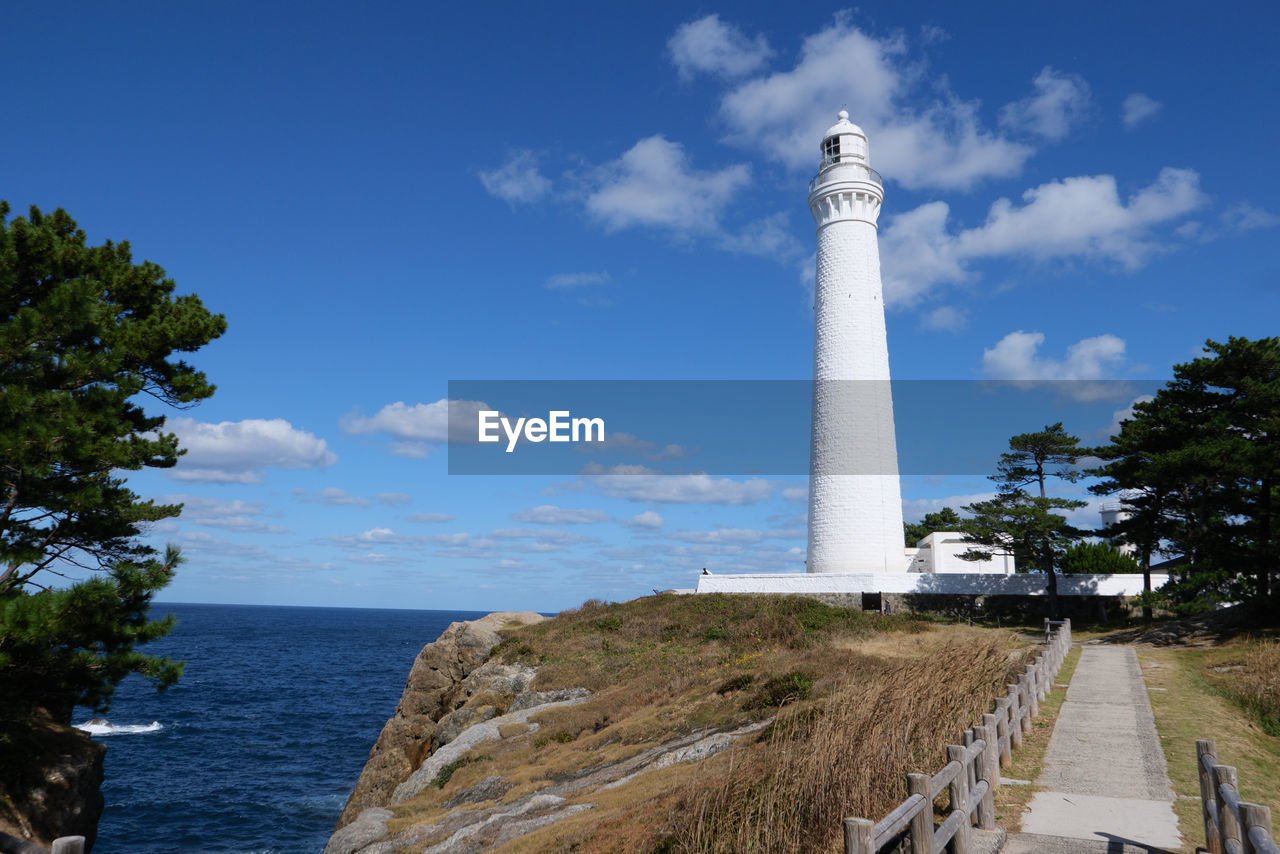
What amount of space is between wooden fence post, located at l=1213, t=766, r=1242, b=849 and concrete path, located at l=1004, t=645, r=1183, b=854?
1.20 meters

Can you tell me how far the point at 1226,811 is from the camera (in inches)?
270

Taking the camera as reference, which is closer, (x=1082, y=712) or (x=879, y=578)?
(x=1082, y=712)

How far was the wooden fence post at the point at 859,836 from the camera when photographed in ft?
18.0

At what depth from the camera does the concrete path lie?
8.40m

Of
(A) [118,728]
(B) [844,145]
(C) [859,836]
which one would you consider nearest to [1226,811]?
(C) [859,836]

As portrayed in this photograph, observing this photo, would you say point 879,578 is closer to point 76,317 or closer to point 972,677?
point 972,677

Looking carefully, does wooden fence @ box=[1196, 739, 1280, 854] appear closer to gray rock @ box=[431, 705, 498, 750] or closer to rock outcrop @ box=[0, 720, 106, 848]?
rock outcrop @ box=[0, 720, 106, 848]

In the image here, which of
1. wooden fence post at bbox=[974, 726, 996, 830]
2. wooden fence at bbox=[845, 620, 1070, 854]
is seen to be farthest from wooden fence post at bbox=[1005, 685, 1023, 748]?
wooden fence post at bbox=[974, 726, 996, 830]

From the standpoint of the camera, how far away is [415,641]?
127 meters

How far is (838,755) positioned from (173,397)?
16.6 metres

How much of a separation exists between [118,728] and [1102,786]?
51.2 m

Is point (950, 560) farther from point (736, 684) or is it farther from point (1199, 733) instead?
point (1199, 733)

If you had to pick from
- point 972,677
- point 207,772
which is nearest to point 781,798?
point 972,677

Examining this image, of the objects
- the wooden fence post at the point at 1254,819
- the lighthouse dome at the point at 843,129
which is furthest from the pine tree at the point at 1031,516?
the wooden fence post at the point at 1254,819
